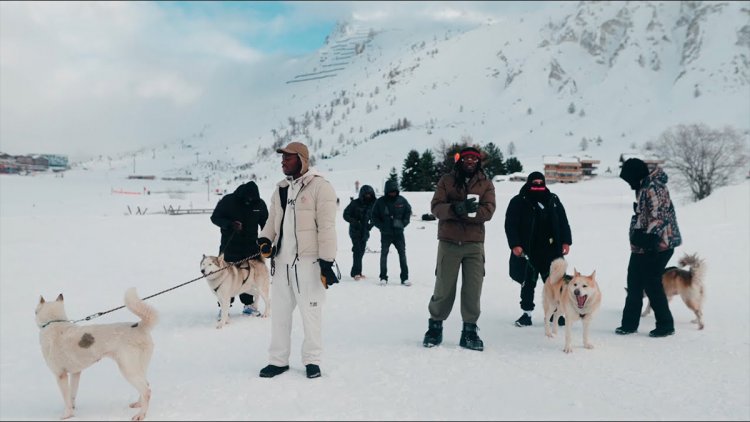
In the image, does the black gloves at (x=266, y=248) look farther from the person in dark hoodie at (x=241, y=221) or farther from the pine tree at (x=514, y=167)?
the pine tree at (x=514, y=167)

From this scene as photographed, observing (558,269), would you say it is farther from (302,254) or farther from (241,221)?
(241,221)

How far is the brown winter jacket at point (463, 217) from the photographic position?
5.58 m

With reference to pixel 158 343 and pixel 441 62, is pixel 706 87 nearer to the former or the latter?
pixel 441 62

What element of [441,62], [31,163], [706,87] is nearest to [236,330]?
[31,163]

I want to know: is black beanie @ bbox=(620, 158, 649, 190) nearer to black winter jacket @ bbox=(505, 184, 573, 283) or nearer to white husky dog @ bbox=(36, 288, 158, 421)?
black winter jacket @ bbox=(505, 184, 573, 283)

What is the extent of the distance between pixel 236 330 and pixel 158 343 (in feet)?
3.41

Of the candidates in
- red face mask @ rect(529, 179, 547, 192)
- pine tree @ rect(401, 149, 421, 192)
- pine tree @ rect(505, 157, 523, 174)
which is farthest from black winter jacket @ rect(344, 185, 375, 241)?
pine tree @ rect(505, 157, 523, 174)

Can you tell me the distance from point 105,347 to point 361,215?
804 cm

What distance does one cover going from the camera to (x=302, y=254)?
15.7 ft

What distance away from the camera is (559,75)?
6014 inches

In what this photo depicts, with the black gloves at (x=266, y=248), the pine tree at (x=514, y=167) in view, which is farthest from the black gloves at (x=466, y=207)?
the pine tree at (x=514, y=167)

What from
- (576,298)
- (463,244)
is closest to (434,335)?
(463,244)

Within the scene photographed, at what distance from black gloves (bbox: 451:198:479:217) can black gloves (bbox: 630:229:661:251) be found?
95.1 inches

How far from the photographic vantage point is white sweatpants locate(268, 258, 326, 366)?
15.8 ft
